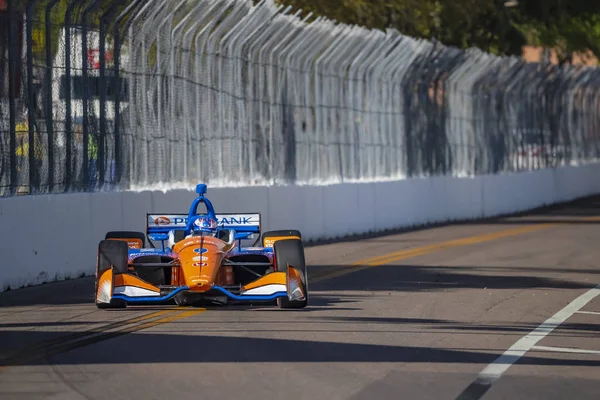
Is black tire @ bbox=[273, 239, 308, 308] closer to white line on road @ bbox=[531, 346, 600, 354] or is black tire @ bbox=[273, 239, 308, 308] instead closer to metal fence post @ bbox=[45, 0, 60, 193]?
white line on road @ bbox=[531, 346, 600, 354]

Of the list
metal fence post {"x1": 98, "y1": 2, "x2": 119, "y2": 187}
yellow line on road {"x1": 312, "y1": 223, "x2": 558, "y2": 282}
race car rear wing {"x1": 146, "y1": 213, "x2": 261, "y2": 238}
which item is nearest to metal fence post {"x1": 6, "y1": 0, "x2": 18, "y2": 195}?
metal fence post {"x1": 98, "y1": 2, "x2": 119, "y2": 187}

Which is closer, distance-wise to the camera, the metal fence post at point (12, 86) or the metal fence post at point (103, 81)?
the metal fence post at point (12, 86)

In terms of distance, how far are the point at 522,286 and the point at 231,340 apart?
603 cm

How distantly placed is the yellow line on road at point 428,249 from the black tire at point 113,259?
4.11m

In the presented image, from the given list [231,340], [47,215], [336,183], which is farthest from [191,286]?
[336,183]

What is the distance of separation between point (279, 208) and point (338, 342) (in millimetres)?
13822

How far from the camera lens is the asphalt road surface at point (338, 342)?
8789 millimetres

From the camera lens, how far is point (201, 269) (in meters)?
12.9

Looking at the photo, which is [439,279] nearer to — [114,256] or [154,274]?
[154,274]

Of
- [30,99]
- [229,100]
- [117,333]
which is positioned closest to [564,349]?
[117,333]

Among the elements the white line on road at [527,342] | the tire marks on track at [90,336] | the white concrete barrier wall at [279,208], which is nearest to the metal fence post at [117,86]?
the white concrete barrier wall at [279,208]

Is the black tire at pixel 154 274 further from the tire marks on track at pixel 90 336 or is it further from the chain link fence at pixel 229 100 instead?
the chain link fence at pixel 229 100

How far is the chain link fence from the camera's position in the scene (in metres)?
17.6

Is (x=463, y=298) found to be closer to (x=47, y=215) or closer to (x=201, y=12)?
(x=47, y=215)
